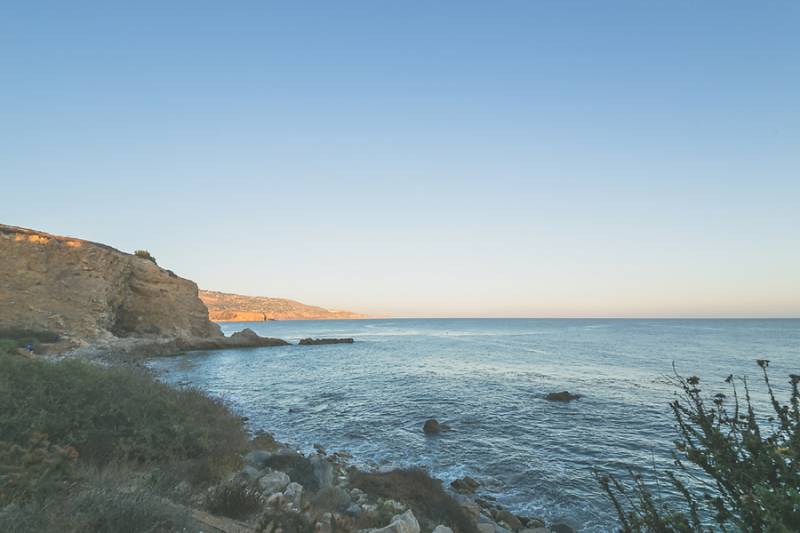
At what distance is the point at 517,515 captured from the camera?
10953mm

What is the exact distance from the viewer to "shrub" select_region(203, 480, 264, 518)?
592 cm

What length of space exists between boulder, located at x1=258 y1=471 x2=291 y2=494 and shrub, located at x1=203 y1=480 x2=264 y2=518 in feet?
5.37

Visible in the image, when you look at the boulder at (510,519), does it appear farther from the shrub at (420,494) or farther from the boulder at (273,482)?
the boulder at (273,482)

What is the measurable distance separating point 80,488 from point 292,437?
13526mm

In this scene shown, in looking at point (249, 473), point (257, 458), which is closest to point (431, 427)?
point (257, 458)

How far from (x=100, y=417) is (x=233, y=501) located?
13.0ft

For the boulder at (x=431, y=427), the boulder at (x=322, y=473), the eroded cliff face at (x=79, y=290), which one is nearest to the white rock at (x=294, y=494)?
the boulder at (x=322, y=473)

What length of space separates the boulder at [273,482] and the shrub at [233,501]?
1.64 m

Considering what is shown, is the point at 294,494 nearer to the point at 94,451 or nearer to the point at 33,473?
the point at 94,451

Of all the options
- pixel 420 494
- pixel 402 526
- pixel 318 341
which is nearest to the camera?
pixel 402 526

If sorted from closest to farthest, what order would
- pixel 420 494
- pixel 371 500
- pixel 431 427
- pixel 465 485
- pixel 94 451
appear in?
pixel 94 451, pixel 371 500, pixel 420 494, pixel 465 485, pixel 431 427

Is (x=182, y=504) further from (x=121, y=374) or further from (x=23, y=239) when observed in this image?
(x=23, y=239)

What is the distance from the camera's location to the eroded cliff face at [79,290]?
37719 mm

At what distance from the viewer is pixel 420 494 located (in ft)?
33.4
